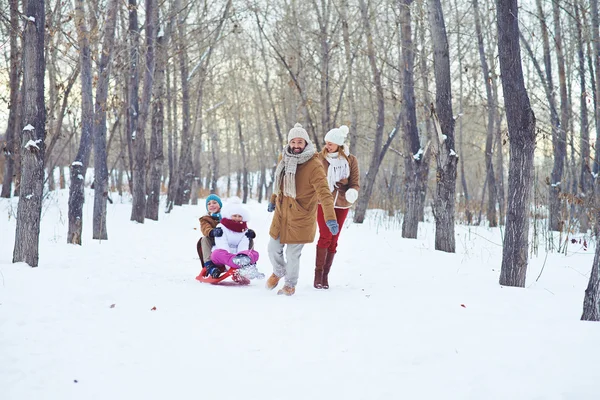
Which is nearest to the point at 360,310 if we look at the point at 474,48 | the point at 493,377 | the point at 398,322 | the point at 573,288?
the point at 398,322

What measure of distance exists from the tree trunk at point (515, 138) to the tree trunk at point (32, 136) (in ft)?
15.1

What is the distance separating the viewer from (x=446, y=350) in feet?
9.70

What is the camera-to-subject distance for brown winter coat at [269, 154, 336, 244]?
4.90 metres

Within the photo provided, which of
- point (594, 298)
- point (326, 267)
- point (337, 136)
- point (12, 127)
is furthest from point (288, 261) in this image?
point (12, 127)

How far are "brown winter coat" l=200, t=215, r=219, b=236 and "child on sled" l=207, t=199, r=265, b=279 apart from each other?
173 millimetres

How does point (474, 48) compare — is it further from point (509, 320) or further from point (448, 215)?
point (509, 320)

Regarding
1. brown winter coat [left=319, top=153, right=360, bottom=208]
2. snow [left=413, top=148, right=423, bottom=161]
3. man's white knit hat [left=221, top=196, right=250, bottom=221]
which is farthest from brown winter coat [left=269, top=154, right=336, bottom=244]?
snow [left=413, top=148, right=423, bottom=161]

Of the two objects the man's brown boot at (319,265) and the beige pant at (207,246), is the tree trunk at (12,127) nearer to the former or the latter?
the beige pant at (207,246)

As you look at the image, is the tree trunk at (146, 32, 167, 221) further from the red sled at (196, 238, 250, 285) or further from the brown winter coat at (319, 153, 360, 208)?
the brown winter coat at (319, 153, 360, 208)

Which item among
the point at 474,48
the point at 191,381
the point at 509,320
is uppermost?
the point at 474,48

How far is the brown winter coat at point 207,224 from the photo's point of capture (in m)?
5.77

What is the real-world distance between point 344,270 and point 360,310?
2.65 metres

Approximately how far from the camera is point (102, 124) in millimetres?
8203

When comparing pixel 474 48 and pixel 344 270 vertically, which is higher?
pixel 474 48
